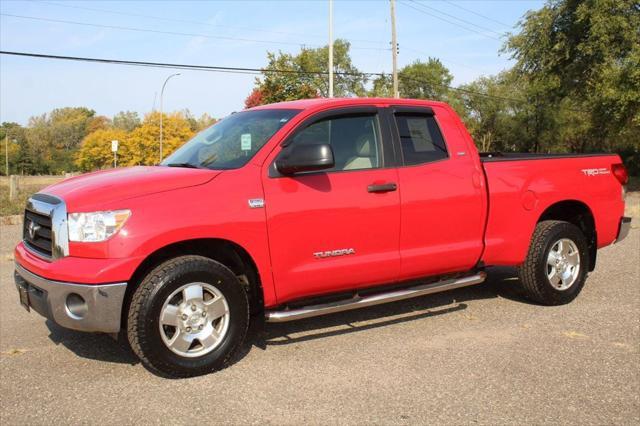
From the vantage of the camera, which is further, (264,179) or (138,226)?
(264,179)

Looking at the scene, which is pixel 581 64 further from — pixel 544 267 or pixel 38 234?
pixel 38 234

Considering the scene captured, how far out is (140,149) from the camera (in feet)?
255

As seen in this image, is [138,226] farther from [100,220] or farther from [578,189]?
[578,189]

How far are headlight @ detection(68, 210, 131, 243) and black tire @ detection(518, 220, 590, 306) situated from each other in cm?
376

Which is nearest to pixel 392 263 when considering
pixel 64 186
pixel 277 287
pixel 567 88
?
pixel 277 287

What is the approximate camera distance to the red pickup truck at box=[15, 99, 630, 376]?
3.73m

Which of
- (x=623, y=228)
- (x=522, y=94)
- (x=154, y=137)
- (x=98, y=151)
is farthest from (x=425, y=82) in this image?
(x=623, y=228)

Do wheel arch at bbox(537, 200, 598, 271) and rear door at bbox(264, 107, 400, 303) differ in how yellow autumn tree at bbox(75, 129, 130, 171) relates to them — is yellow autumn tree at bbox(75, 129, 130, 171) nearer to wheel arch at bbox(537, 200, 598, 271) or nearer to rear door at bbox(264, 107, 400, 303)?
wheel arch at bbox(537, 200, 598, 271)

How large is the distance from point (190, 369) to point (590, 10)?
23081 millimetres

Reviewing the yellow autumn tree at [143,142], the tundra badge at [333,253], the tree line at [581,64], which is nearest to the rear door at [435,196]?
the tundra badge at [333,253]

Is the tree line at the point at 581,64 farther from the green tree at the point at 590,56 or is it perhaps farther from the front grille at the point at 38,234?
the front grille at the point at 38,234

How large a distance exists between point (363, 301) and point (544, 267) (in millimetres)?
2103

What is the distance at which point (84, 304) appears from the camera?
12.0ft

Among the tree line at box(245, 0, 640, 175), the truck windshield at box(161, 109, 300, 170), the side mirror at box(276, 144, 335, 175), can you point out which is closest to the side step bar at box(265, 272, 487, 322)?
the side mirror at box(276, 144, 335, 175)
